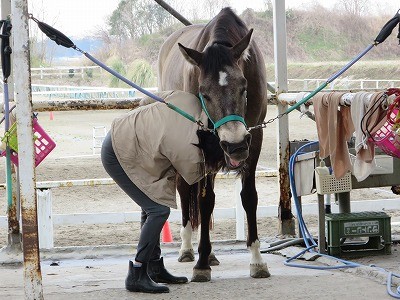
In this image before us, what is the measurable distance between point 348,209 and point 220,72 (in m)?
2.15

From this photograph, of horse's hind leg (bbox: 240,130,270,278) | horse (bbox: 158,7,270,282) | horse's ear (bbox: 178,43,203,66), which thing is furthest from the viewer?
horse's hind leg (bbox: 240,130,270,278)

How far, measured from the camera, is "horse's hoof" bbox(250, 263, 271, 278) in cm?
539

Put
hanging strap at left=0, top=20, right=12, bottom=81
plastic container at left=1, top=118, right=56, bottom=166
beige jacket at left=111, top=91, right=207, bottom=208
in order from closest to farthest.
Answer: beige jacket at left=111, top=91, right=207, bottom=208 < hanging strap at left=0, top=20, right=12, bottom=81 < plastic container at left=1, top=118, right=56, bottom=166

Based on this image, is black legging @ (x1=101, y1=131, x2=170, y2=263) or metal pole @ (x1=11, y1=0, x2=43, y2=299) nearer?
metal pole @ (x1=11, y1=0, x2=43, y2=299)

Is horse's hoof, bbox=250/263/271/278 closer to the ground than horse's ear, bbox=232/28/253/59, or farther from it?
closer to the ground

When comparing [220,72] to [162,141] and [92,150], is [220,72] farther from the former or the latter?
[92,150]

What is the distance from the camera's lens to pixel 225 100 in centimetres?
488

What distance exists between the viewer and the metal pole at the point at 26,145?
4102 millimetres

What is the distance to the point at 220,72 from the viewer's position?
5.00 meters

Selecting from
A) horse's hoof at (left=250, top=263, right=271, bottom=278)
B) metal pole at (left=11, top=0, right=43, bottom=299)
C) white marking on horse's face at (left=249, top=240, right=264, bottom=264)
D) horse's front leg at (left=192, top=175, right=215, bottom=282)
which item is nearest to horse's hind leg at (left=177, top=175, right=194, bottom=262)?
horse's front leg at (left=192, top=175, right=215, bottom=282)

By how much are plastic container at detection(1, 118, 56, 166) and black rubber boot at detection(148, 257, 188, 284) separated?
1552 mm

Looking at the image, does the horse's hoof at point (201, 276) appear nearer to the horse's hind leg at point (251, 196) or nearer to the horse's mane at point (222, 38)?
the horse's hind leg at point (251, 196)

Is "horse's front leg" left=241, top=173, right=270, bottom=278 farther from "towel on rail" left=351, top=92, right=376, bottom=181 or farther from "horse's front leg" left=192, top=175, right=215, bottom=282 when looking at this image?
"towel on rail" left=351, top=92, right=376, bottom=181

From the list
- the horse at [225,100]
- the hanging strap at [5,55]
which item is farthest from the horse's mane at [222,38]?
the hanging strap at [5,55]
